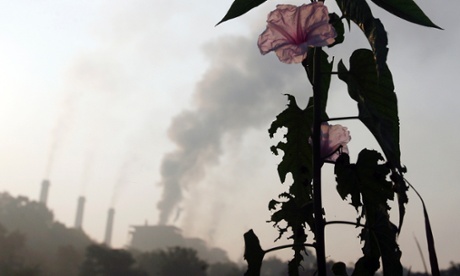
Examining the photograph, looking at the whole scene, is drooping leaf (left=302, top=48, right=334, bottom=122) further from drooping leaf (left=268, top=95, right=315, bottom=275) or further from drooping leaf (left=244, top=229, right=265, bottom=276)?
drooping leaf (left=244, top=229, right=265, bottom=276)

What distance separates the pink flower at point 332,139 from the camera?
90.0 inches

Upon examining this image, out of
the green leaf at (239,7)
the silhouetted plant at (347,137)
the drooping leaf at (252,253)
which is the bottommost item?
the drooping leaf at (252,253)

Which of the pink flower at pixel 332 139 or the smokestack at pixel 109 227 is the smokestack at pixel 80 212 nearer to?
the smokestack at pixel 109 227

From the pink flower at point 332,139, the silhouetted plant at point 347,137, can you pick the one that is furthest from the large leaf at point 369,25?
the pink flower at point 332,139

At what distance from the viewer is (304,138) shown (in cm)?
248

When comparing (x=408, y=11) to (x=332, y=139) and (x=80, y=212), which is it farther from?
(x=80, y=212)

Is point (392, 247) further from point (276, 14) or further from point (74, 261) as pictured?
point (74, 261)

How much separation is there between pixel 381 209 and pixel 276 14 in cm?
84

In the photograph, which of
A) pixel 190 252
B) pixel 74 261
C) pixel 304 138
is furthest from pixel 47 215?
pixel 304 138

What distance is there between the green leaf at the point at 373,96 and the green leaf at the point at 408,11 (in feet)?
0.62

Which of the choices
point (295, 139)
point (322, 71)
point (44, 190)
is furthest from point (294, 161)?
point (44, 190)

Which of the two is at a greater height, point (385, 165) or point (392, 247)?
point (385, 165)

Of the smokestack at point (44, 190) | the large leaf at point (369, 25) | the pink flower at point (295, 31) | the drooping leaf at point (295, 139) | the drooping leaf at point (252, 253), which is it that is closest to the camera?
the large leaf at point (369, 25)

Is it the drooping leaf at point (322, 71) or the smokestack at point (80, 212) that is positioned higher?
the smokestack at point (80, 212)
